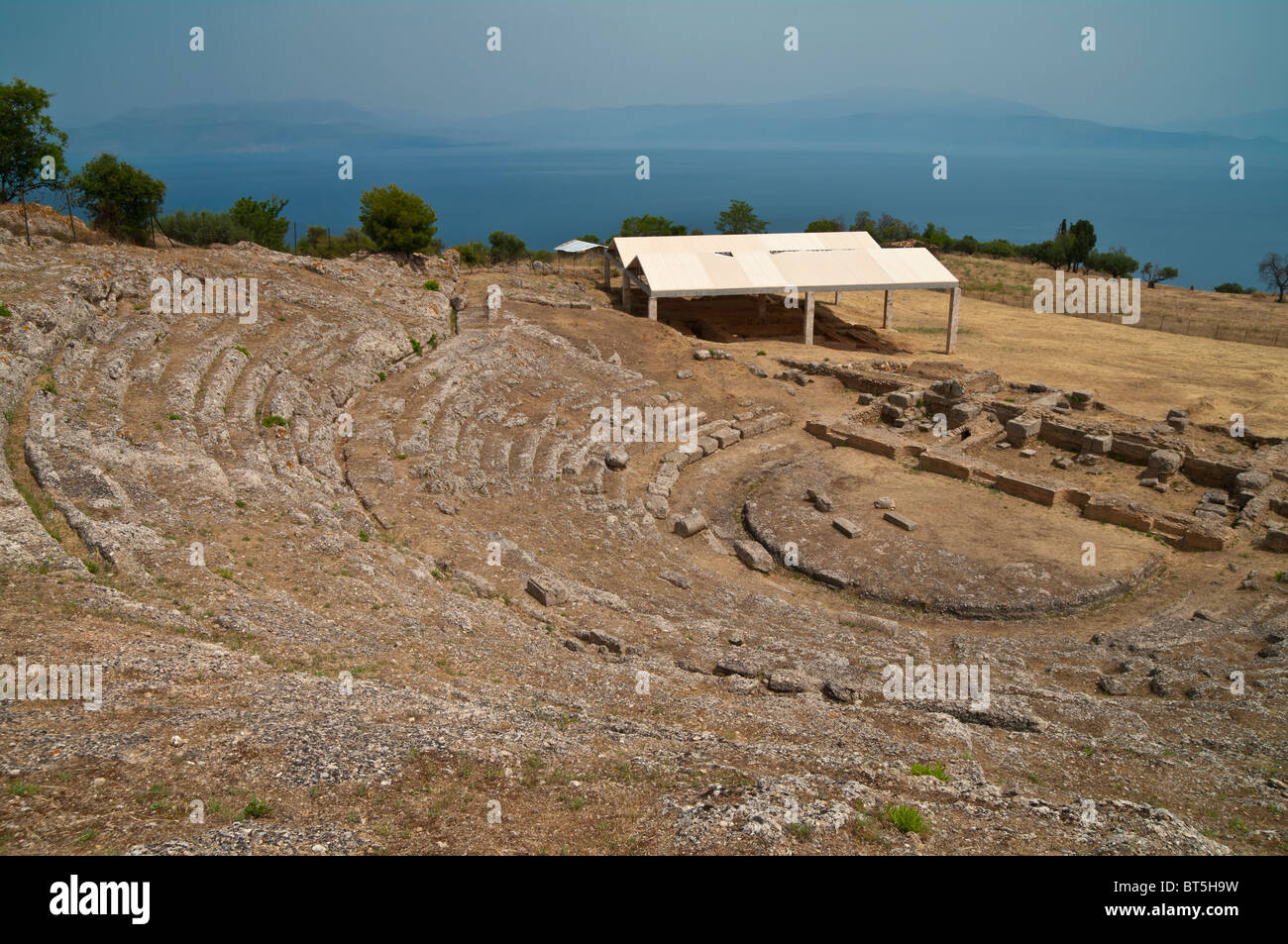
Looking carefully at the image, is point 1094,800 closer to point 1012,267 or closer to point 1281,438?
point 1281,438

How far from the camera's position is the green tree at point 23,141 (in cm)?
2966

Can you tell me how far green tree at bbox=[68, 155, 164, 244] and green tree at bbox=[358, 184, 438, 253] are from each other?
927cm

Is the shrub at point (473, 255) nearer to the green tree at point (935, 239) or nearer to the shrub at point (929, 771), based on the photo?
the green tree at point (935, 239)

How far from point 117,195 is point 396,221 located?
11.7 meters

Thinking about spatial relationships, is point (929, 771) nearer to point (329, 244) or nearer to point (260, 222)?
point (260, 222)

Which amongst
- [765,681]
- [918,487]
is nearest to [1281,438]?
[918,487]

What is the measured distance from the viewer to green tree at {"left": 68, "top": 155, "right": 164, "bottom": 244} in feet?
100

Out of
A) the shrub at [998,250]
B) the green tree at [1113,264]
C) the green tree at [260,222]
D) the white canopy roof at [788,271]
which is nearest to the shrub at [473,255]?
the green tree at [260,222]

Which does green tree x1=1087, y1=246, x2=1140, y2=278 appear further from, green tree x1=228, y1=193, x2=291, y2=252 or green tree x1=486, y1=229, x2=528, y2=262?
green tree x1=228, y1=193, x2=291, y2=252

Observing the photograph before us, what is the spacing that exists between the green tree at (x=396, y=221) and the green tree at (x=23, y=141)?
12.3 m

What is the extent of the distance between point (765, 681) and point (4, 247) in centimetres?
2522

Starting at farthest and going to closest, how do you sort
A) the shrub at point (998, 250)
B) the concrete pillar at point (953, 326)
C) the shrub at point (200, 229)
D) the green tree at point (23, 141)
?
1. the shrub at point (998, 250)
2. the shrub at point (200, 229)
3. the concrete pillar at point (953, 326)
4. the green tree at point (23, 141)

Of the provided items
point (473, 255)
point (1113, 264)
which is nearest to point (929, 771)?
point (473, 255)

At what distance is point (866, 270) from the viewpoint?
36.4 metres
